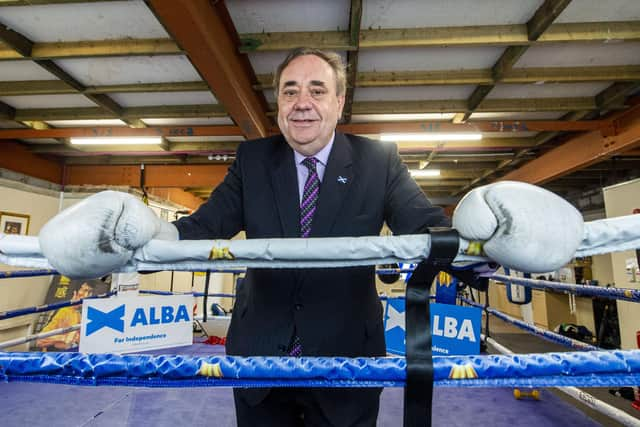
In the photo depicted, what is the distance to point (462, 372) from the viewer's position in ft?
1.79

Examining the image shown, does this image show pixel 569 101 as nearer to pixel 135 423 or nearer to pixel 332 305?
pixel 332 305

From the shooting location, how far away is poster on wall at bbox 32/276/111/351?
495 centimetres

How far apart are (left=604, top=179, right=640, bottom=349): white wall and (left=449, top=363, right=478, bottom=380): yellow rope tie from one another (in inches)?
174

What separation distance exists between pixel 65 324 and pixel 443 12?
20.0 ft

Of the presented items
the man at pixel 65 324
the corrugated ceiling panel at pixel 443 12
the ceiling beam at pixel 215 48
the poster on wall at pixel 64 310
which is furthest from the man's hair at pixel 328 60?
the poster on wall at pixel 64 310

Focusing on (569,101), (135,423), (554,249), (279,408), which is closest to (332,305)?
(279,408)

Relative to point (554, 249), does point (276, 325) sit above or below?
below

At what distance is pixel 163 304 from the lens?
309 cm

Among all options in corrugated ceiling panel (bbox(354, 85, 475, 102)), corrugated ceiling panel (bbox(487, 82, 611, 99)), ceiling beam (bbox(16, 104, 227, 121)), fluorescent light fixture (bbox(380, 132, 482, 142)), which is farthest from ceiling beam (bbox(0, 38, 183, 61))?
corrugated ceiling panel (bbox(487, 82, 611, 99))

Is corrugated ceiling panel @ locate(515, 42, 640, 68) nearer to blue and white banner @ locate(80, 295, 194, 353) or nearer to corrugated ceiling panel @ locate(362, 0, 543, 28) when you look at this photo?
corrugated ceiling panel @ locate(362, 0, 543, 28)

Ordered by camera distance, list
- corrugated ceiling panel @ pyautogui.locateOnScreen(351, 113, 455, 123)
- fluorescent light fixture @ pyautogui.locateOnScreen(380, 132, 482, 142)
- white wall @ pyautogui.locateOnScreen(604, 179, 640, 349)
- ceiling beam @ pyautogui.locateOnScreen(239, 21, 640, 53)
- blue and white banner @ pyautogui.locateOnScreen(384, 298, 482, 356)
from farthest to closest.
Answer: fluorescent light fixture @ pyautogui.locateOnScreen(380, 132, 482, 142) → corrugated ceiling panel @ pyautogui.locateOnScreen(351, 113, 455, 123) → white wall @ pyautogui.locateOnScreen(604, 179, 640, 349) → ceiling beam @ pyautogui.locateOnScreen(239, 21, 640, 53) → blue and white banner @ pyautogui.locateOnScreen(384, 298, 482, 356)

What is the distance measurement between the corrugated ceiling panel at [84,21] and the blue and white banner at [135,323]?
2.11 m

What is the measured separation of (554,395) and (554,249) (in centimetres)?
275

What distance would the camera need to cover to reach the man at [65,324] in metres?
4.80
